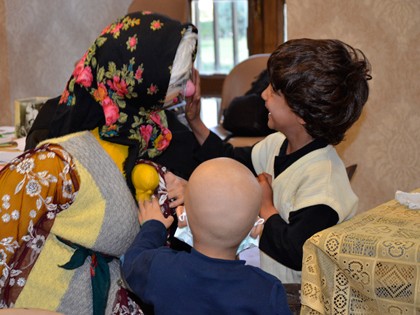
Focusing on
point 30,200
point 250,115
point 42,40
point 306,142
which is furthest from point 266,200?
point 42,40

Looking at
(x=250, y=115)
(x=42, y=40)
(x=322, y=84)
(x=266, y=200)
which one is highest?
(x=322, y=84)

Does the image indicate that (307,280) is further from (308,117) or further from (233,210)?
(308,117)

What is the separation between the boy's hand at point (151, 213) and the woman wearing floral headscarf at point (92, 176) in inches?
1.0

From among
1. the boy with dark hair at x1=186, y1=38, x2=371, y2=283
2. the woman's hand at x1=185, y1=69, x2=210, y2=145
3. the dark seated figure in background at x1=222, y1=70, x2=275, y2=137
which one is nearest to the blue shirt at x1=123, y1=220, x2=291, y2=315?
the boy with dark hair at x1=186, y1=38, x2=371, y2=283

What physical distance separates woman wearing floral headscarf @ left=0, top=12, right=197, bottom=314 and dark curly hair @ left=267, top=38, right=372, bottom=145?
0.27 meters

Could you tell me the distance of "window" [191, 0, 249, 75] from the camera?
6.63 m

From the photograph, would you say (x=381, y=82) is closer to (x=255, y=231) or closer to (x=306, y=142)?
(x=306, y=142)

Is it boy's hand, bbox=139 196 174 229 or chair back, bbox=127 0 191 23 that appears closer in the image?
boy's hand, bbox=139 196 174 229

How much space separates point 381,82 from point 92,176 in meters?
1.80

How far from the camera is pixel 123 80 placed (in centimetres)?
184

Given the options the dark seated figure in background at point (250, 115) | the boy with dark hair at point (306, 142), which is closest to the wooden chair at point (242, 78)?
the dark seated figure in background at point (250, 115)

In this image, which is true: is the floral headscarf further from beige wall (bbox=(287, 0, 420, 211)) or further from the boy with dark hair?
beige wall (bbox=(287, 0, 420, 211))

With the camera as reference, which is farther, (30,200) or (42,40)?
(42,40)

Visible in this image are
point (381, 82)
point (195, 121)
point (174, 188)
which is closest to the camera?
point (174, 188)
